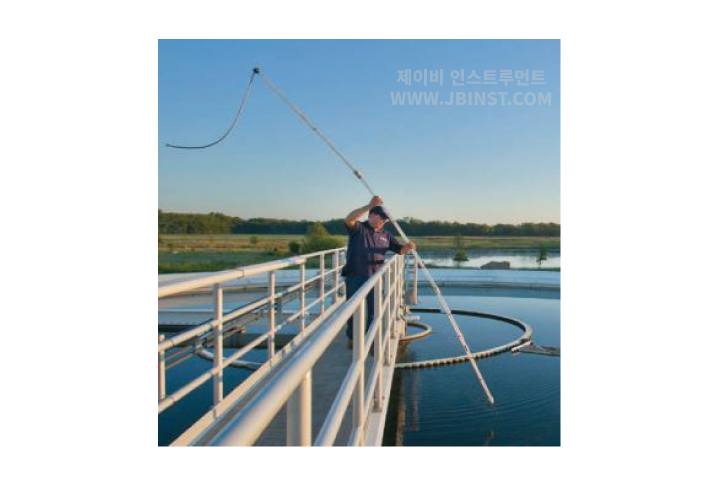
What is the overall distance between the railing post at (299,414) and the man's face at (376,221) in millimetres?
3369

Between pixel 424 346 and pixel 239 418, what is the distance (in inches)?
269

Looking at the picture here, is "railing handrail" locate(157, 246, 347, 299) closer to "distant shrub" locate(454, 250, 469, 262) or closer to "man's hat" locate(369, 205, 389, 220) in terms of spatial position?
"man's hat" locate(369, 205, 389, 220)

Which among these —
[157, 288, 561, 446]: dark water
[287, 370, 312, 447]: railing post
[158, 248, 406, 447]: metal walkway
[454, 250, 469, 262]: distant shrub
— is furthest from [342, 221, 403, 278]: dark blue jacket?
[454, 250, 469, 262]: distant shrub

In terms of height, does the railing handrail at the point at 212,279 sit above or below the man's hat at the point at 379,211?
below

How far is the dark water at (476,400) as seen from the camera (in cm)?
462

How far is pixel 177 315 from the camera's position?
8625 millimetres

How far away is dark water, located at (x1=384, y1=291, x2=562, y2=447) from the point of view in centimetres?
462

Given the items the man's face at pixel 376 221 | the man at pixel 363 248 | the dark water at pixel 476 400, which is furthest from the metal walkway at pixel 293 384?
the dark water at pixel 476 400

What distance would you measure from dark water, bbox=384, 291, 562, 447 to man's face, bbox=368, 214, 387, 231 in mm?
1912

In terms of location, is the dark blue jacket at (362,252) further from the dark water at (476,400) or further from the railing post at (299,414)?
the railing post at (299,414)
